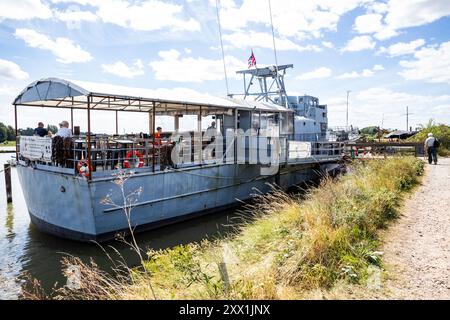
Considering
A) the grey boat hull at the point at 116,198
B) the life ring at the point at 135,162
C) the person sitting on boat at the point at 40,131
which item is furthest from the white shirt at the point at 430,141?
the person sitting on boat at the point at 40,131

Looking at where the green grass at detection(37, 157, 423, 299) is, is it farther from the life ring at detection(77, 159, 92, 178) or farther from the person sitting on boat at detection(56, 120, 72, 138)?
the person sitting on boat at detection(56, 120, 72, 138)

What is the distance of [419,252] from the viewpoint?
18.8 feet

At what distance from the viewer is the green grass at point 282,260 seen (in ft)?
13.6

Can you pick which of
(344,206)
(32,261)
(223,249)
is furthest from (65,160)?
(344,206)

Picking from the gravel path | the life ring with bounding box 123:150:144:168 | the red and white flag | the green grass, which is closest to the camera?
the green grass

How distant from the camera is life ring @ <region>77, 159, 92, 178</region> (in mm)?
8922

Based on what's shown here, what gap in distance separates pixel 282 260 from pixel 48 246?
770cm

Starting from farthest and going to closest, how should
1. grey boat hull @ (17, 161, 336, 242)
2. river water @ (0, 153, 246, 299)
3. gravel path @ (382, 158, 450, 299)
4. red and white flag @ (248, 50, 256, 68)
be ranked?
red and white flag @ (248, 50, 256, 68) < grey boat hull @ (17, 161, 336, 242) < river water @ (0, 153, 246, 299) < gravel path @ (382, 158, 450, 299)

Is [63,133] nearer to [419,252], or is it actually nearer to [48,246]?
[48,246]

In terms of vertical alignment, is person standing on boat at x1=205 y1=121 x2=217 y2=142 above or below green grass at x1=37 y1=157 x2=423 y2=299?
above

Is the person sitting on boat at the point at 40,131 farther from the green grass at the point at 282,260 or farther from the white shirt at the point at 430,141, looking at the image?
the white shirt at the point at 430,141

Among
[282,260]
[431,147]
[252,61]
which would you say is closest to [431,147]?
[431,147]

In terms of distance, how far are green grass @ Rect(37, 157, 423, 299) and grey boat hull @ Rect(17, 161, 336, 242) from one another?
371 cm

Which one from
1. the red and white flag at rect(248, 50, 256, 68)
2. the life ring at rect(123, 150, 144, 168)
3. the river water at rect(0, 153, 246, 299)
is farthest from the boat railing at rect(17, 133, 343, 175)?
the red and white flag at rect(248, 50, 256, 68)
